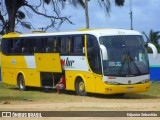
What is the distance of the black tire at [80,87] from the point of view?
2535cm

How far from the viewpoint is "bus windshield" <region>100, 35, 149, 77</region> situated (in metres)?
23.6

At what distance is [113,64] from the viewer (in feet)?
77.6

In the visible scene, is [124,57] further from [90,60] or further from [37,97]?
[37,97]

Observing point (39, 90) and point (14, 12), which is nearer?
point (39, 90)

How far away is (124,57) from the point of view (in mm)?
23750

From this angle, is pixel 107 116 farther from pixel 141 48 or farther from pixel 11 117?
pixel 141 48

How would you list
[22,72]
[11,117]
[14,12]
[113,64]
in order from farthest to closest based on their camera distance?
[14,12] < [22,72] < [113,64] < [11,117]

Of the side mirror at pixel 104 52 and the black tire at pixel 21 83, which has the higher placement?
the side mirror at pixel 104 52

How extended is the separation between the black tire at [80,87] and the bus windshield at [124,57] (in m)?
2.23

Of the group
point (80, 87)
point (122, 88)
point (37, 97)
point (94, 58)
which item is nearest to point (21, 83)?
point (80, 87)

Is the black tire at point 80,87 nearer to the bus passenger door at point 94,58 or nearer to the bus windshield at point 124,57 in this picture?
the bus passenger door at point 94,58

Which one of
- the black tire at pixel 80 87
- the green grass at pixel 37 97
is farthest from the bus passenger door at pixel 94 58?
the green grass at pixel 37 97

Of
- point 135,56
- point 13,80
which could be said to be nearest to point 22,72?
point 13,80

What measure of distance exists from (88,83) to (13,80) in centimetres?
776
